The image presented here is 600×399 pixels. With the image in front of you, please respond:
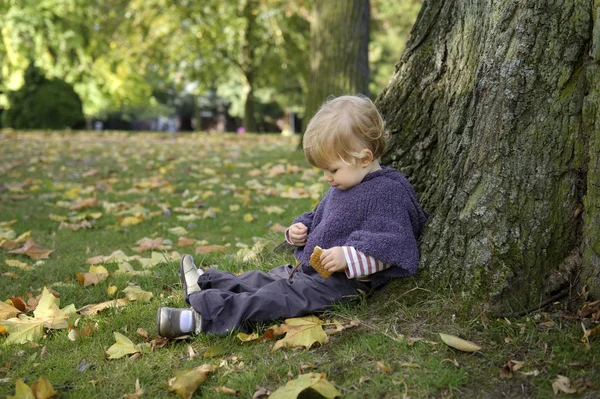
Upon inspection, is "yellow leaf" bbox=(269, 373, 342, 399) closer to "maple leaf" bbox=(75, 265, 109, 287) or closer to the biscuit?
the biscuit

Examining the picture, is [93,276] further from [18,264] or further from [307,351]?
[307,351]

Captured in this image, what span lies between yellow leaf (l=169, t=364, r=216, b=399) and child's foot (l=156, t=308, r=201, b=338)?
1.23ft

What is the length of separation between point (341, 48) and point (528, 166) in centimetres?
577

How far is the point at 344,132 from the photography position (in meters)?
2.65

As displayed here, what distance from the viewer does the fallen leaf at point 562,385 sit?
6.14 ft

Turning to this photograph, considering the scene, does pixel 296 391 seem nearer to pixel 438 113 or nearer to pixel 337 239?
pixel 337 239

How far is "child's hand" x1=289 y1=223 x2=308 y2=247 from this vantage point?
9.79 ft

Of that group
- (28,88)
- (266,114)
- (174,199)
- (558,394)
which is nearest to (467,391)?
(558,394)

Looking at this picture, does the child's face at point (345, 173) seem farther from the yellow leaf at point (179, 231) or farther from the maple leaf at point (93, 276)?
the yellow leaf at point (179, 231)

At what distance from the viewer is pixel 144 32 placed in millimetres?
18766

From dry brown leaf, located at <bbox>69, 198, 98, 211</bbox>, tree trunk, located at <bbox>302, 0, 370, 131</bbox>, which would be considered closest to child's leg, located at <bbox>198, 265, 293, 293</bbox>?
dry brown leaf, located at <bbox>69, 198, 98, 211</bbox>

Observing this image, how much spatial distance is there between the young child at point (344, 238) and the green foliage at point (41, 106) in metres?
15.8

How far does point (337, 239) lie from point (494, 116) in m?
0.91

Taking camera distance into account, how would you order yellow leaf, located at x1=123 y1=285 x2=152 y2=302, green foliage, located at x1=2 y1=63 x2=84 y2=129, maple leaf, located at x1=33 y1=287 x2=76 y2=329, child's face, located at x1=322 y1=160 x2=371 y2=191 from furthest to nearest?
green foliage, located at x1=2 y1=63 x2=84 y2=129 < yellow leaf, located at x1=123 y1=285 x2=152 y2=302 < maple leaf, located at x1=33 y1=287 x2=76 y2=329 < child's face, located at x1=322 y1=160 x2=371 y2=191
